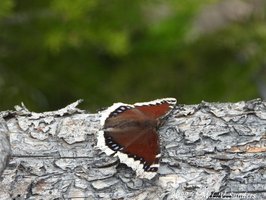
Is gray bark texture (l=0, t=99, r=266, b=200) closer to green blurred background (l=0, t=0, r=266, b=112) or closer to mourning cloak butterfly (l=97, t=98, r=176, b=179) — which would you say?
mourning cloak butterfly (l=97, t=98, r=176, b=179)

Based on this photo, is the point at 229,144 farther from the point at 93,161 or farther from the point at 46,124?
the point at 46,124

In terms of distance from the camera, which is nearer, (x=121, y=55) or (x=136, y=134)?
(x=136, y=134)

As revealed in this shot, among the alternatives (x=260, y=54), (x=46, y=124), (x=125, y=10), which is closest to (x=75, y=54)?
(x=125, y=10)

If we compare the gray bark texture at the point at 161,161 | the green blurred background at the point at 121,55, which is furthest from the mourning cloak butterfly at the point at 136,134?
the green blurred background at the point at 121,55

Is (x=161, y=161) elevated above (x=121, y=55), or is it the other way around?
(x=121, y=55)

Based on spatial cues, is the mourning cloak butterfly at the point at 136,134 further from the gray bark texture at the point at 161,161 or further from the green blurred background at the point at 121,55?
the green blurred background at the point at 121,55

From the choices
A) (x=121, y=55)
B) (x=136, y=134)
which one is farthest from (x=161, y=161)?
(x=121, y=55)

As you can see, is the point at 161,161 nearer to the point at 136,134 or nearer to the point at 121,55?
→ the point at 136,134
